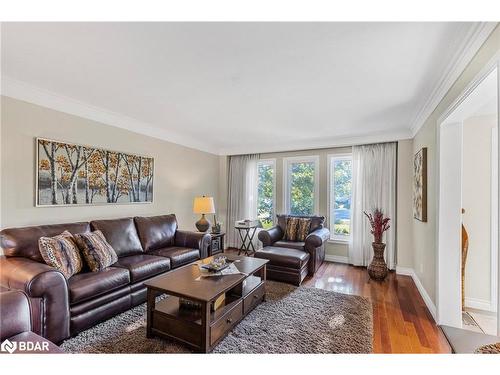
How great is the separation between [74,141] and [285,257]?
3.14 m

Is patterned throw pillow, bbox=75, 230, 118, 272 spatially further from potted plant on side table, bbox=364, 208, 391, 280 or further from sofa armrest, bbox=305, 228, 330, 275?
potted plant on side table, bbox=364, 208, 391, 280

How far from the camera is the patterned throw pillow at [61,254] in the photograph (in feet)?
7.02

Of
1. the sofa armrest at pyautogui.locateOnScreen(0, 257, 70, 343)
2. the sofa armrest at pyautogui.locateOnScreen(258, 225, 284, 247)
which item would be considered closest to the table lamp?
the sofa armrest at pyautogui.locateOnScreen(258, 225, 284, 247)

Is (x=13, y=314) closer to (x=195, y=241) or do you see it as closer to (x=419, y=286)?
(x=195, y=241)

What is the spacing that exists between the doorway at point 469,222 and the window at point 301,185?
237 cm

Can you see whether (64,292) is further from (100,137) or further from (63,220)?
(100,137)

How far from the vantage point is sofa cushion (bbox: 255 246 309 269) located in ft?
11.0

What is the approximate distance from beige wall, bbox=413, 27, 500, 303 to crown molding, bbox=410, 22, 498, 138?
0.04 metres

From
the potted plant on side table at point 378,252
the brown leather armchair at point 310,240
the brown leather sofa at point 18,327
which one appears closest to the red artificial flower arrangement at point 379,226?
the potted plant on side table at point 378,252

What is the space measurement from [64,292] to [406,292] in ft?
12.7

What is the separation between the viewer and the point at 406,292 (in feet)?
10.6

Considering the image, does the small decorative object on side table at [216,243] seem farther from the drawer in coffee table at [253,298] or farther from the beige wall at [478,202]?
the beige wall at [478,202]
